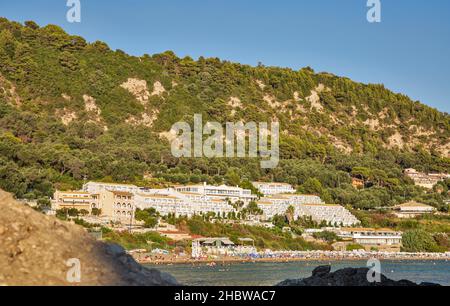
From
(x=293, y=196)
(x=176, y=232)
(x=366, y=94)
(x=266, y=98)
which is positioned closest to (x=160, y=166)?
(x=293, y=196)

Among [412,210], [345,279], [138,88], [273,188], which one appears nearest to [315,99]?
[138,88]

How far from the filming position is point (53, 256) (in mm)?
10648

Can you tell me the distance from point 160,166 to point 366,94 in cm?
5838

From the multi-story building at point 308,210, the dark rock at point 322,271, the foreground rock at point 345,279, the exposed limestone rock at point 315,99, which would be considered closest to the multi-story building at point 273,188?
the multi-story building at point 308,210

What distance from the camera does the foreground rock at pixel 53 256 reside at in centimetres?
1034

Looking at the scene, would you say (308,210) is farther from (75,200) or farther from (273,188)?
(75,200)

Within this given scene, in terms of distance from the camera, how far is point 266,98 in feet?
403

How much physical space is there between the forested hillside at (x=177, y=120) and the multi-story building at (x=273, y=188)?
185 cm

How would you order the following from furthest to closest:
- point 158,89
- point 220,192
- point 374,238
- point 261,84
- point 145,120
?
point 261,84 → point 158,89 → point 145,120 → point 220,192 → point 374,238

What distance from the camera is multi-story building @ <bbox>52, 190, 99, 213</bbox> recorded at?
199 feet

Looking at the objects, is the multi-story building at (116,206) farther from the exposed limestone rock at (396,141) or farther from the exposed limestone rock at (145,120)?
the exposed limestone rock at (396,141)

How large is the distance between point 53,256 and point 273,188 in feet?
244
